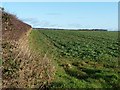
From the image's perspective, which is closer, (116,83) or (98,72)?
(116,83)

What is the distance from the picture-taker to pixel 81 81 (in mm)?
16859

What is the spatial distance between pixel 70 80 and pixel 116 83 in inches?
94.2

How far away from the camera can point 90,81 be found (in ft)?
55.9

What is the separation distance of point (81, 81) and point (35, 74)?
3046 mm

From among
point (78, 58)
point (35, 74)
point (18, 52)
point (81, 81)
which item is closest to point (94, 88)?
point (81, 81)

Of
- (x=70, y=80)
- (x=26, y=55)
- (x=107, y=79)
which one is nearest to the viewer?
(x=26, y=55)

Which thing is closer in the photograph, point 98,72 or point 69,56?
point 98,72

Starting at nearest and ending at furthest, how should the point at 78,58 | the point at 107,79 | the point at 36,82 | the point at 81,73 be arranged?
Result: the point at 36,82 → the point at 107,79 → the point at 81,73 → the point at 78,58

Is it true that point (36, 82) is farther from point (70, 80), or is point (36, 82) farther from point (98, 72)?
point (98, 72)

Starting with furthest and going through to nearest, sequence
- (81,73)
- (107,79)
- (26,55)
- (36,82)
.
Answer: (81,73)
(107,79)
(26,55)
(36,82)

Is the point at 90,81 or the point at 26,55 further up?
the point at 26,55

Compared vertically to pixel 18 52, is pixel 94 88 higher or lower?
lower

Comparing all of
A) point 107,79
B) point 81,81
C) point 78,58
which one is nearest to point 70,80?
point 81,81

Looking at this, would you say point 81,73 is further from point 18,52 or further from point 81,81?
point 18,52
